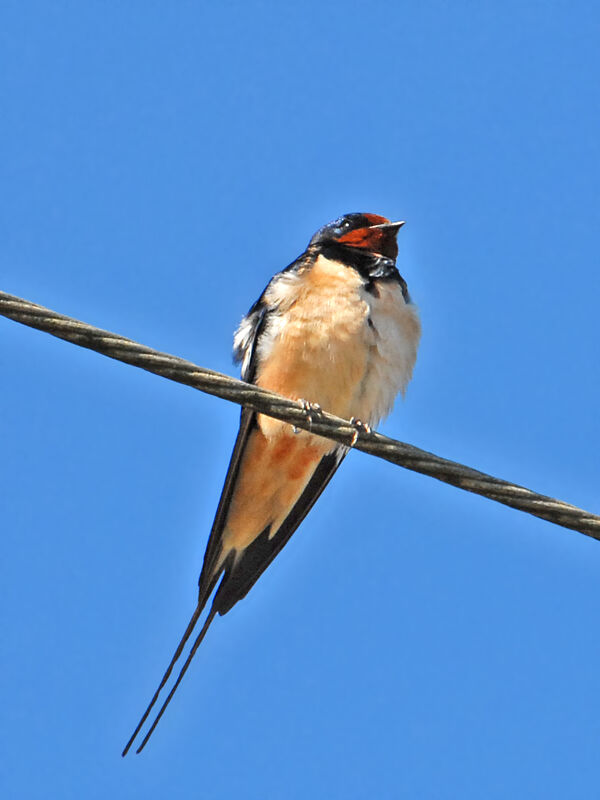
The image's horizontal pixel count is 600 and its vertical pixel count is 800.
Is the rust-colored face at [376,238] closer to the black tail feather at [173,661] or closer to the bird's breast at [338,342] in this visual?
the bird's breast at [338,342]

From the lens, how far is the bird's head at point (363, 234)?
17.4ft

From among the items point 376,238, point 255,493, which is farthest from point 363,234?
point 255,493

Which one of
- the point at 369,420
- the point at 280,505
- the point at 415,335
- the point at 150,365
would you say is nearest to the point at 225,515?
the point at 280,505

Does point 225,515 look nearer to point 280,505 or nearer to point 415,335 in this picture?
point 280,505

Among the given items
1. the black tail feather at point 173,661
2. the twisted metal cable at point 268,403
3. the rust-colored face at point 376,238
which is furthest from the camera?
the rust-colored face at point 376,238

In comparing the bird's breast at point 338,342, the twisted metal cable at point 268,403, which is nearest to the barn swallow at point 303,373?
the bird's breast at point 338,342

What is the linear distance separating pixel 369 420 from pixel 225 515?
0.72 metres

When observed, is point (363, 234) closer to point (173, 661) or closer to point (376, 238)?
point (376, 238)

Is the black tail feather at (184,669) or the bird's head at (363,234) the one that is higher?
the bird's head at (363,234)

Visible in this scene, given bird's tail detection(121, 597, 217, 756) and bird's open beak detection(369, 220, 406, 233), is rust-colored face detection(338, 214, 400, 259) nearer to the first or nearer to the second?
Answer: bird's open beak detection(369, 220, 406, 233)

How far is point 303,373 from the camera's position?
4.77 m

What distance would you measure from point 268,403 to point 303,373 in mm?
1533

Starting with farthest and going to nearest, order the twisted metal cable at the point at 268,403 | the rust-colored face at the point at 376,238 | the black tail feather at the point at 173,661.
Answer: the rust-colored face at the point at 376,238
the black tail feather at the point at 173,661
the twisted metal cable at the point at 268,403

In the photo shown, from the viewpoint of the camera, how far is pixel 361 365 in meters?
4.72
